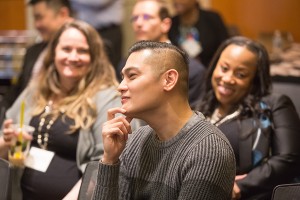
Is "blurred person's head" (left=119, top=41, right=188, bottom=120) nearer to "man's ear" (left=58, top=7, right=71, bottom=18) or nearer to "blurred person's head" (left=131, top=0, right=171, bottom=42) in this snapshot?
"blurred person's head" (left=131, top=0, right=171, bottom=42)

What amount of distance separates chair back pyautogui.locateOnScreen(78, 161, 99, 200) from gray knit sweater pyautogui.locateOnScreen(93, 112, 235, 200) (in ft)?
0.65

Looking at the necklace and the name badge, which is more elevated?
the necklace

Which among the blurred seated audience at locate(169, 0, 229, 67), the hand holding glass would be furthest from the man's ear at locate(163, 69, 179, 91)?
the blurred seated audience at locate(169, 0, 229, 67)

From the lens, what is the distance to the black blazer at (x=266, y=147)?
2.64 metres

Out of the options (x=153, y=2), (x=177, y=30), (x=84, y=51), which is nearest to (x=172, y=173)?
(x=84, y=51)

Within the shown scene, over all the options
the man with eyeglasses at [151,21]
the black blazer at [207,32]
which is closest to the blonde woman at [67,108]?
the man with eyeglasses at [151,21]

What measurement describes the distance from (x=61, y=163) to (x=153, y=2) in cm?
152

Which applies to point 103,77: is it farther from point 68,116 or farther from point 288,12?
point 288,12

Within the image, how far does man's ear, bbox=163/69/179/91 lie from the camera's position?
6.44ft

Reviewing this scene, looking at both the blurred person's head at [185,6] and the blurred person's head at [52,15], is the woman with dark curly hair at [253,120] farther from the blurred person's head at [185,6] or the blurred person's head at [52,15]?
the blurred person's head at [185,6]

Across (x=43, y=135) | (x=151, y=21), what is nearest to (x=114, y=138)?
(x=43, y=135)

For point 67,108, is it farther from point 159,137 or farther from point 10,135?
point 159,137

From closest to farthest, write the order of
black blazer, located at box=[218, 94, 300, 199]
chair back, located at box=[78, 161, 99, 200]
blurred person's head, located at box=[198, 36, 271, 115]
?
chair back, located at box=[78, 161, 99, 200] < black blazer, located at box=[218, 94, 300, 199] < blurred person's head, located at box=[198, 36, 271, 115]

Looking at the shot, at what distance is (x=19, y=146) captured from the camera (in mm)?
2855
